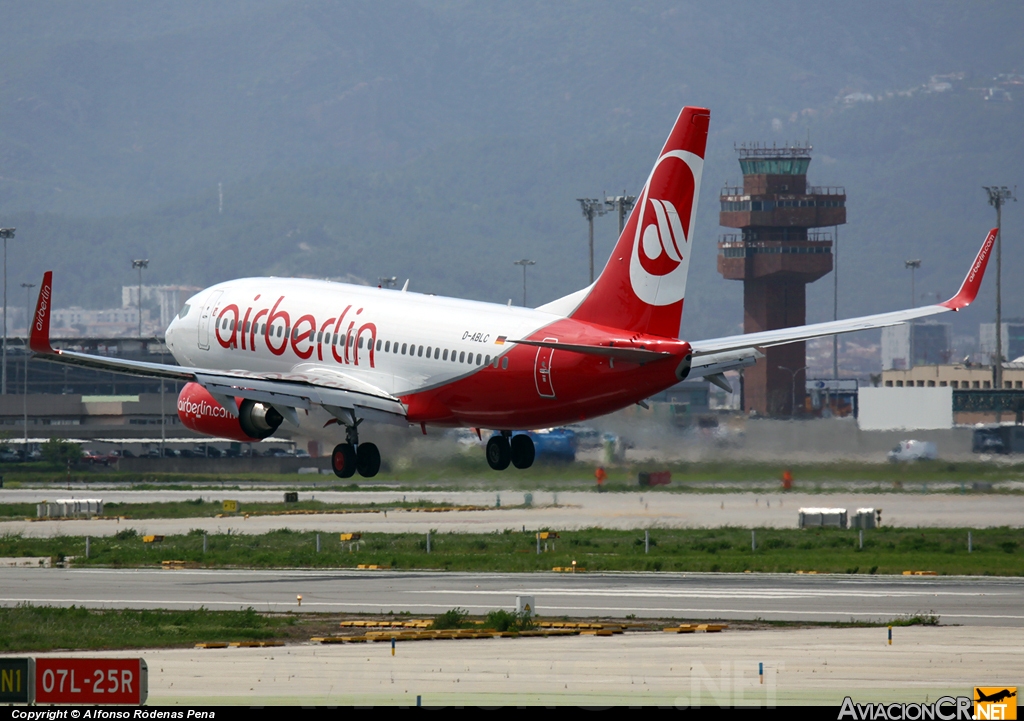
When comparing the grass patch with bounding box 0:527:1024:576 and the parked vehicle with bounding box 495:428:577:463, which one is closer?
the grass patch with bounding box 0:527:1024:576

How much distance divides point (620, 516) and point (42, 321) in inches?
1302

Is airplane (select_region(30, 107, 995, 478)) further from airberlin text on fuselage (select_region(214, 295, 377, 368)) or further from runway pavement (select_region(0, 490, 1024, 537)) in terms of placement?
runway pavement (select_region(0, 490, 1024, 537))

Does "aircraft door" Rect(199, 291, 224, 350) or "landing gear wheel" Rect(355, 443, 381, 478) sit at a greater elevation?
"aircraft door" Rect(199, 291, 224, 350)

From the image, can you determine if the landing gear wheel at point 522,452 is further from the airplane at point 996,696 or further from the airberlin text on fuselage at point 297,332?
the airplane at point 996,696

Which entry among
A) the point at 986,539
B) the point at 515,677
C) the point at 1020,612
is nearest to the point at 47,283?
the point at 515,677

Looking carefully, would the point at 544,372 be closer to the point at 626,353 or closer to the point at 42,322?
the point at 626,353

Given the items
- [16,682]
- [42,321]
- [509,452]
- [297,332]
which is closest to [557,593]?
[509,452]

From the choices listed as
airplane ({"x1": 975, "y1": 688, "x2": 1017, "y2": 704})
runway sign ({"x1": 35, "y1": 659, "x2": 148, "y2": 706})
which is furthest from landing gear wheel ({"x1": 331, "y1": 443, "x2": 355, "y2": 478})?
airplane ({"x1": 975, "y1": 688, "x2": 1017, "y2": 704})

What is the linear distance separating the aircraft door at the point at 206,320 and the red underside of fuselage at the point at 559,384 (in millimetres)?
12688

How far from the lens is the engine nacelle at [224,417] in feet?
192

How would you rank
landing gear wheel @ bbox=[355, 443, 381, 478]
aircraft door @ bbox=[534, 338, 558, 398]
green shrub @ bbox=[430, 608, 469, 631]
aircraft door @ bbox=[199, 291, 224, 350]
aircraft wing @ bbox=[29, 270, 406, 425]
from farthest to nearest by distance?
aircraft door @ bbox=[199, 291, 224, 350], landing gear wheel @ bbox=[355, 443, 381, 478], aircraft wing @ bbox=[29, 270, 406, 425], aircraft door @ bbox=[534, 338, 558, 398], green shrub @ bbox=[430, 608, 469, 631]

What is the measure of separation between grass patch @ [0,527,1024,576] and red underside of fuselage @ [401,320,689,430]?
750 cm

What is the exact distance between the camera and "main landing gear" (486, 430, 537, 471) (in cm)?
5656

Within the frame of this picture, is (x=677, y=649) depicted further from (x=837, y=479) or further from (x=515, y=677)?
(x=837, y=479)
